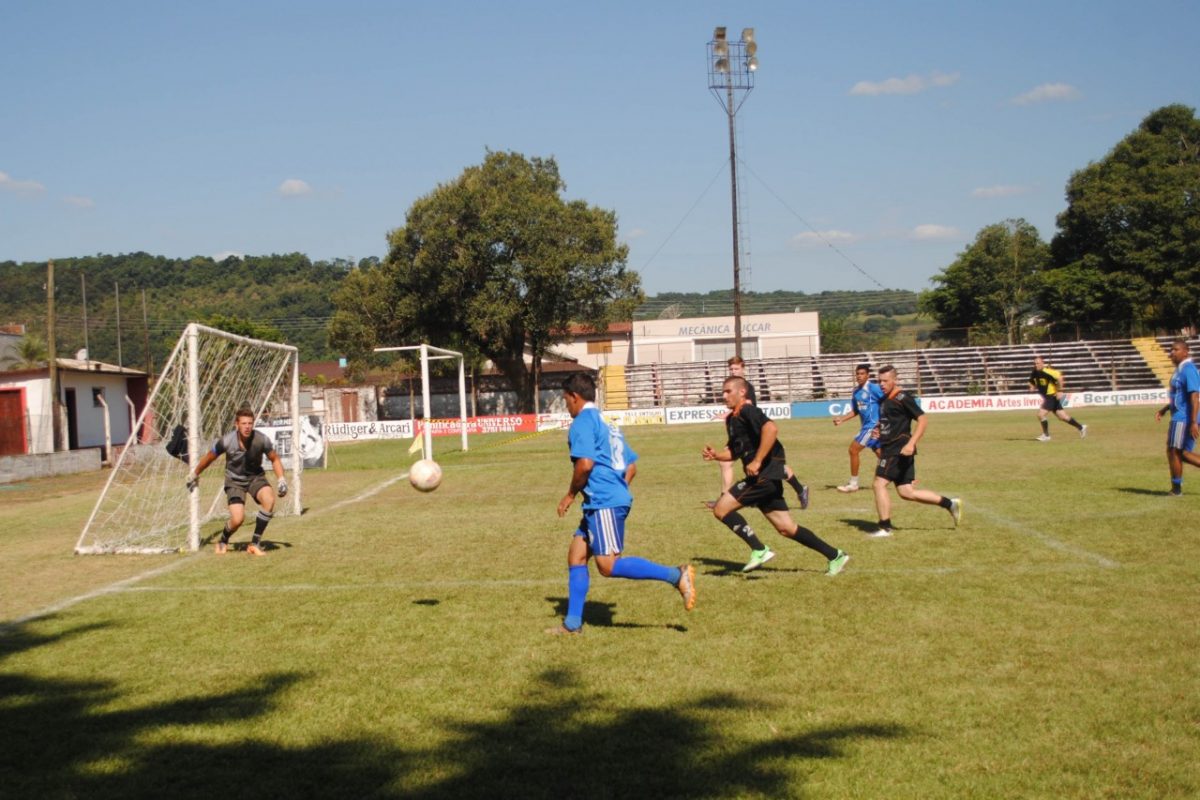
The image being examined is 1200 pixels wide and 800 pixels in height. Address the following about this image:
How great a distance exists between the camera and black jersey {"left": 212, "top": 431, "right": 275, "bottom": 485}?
42.0 ft

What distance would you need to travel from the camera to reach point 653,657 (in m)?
7.04

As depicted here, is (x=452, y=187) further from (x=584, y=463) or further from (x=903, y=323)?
(x=903, y=323)

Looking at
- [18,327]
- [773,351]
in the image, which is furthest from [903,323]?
[18,327]

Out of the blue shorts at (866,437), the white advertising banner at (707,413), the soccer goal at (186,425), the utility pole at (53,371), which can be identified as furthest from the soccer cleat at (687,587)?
the white advertising banner at (707,413)

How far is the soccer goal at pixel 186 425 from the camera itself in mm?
13008

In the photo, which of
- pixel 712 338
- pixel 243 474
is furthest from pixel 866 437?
pixel 712 338

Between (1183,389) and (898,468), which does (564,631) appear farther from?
(1183,389)

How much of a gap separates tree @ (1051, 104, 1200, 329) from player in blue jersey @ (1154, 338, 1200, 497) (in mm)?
47146

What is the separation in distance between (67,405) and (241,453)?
32686 mm

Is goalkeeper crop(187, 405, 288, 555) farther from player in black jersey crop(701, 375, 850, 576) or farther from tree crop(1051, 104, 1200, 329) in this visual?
tree crop(1051, 104, 1200, 329)

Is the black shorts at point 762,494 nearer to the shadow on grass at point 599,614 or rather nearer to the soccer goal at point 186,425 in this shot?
the shadow on grass at point 599,614

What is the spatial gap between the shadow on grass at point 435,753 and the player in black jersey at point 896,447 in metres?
6.28

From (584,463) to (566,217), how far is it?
44517 millimetres

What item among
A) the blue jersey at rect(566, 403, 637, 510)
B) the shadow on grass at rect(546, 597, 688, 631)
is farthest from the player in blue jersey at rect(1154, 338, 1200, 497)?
the blue jersey at rect(566, 403, 637, 510)
